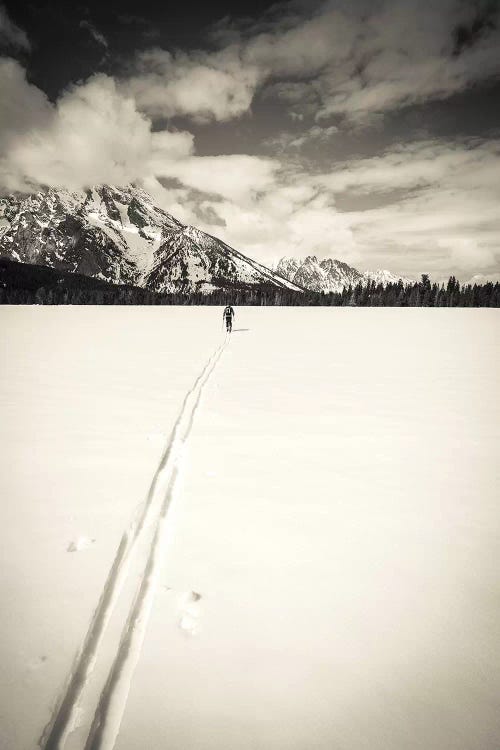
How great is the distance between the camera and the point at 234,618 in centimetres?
380

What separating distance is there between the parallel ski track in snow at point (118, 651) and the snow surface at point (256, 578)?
0.02m

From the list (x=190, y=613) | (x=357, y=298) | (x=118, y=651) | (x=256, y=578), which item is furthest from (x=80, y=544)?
(x=357, y=298)

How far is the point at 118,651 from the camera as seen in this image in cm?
339

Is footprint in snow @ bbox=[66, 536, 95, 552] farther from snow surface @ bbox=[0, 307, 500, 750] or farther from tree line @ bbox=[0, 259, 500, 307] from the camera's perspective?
tree line @ bbox=[0, 259, 500, 307]

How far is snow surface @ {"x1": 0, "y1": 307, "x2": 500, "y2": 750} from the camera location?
2982 mm

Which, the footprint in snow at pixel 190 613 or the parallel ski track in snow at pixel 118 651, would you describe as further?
the footprint in snow at pixel 190 613

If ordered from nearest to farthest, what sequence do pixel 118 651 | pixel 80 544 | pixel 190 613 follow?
1. pixel 118 651
2. pixel 190 613
3. pixel 80 544

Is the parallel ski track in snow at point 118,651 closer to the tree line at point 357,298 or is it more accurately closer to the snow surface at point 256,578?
the snow surface at point 256,578

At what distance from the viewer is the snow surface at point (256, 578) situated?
298cm

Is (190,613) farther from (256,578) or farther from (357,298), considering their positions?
(357,298)

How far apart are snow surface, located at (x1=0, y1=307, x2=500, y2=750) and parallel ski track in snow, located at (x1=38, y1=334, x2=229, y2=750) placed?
0.02m

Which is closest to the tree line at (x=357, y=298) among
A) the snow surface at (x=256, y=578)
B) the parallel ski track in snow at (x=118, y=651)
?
the snow surface at (x=256, y=578)

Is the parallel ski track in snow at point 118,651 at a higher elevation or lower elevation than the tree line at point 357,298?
lower

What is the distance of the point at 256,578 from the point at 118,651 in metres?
1.66
